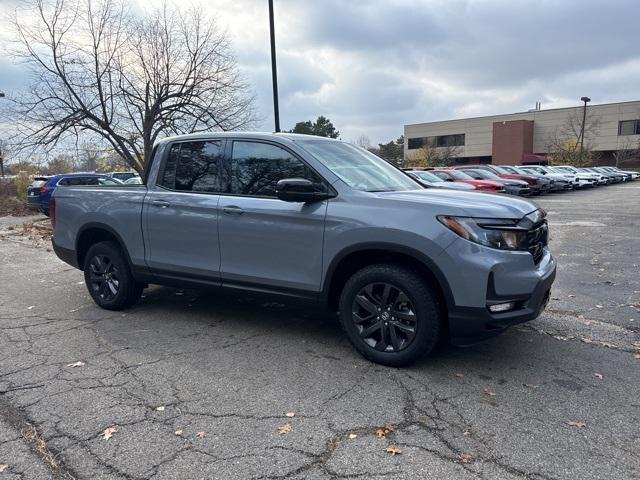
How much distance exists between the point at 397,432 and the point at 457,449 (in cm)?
37

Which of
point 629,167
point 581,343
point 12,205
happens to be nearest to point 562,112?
point 629,167

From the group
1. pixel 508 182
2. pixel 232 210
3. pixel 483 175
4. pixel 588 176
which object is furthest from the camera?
pixel 588 176

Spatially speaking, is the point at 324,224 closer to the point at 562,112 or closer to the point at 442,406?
the point at 442,406

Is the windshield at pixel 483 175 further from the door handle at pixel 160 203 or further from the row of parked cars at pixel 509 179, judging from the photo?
the door handle at pixel 160 203

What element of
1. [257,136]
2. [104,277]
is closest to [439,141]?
[104,277]

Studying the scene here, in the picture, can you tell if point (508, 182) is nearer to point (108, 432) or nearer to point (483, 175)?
point (483, 175)

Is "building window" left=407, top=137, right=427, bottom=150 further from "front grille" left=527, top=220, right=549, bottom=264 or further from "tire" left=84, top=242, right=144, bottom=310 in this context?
"front grille" left=527, top=220, right=549, bottom=264

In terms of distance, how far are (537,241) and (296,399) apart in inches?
88.6

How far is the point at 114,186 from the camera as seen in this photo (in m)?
5.70

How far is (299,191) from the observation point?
402 centimetres

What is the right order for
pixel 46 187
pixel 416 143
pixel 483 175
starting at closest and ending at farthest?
pixel 46 187 < pixel 483 175 < pixel 416 143

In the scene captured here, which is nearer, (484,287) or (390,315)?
(484,287)

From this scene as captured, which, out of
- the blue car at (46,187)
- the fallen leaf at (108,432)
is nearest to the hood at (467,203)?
the fallen leaf at (108,432)

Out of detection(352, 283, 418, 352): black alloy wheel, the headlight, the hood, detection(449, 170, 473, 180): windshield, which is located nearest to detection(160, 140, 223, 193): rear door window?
the hood
